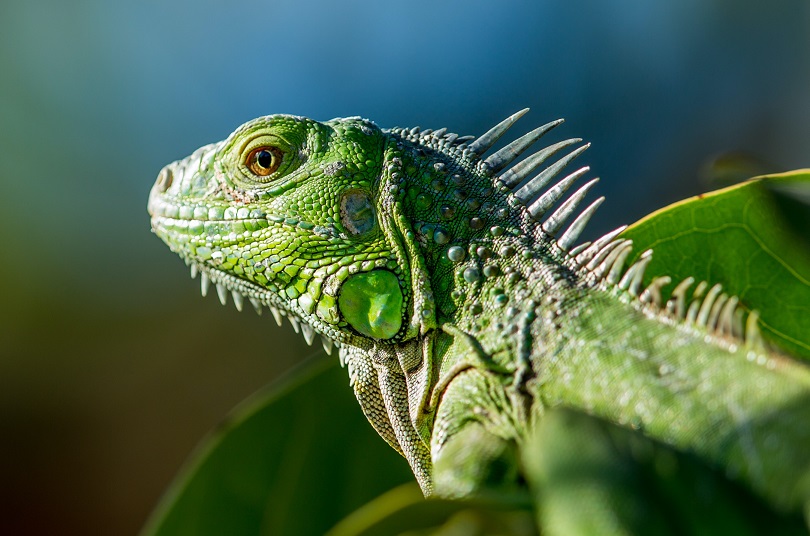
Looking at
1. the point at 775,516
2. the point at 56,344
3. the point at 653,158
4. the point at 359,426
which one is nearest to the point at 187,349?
the point at 56,344

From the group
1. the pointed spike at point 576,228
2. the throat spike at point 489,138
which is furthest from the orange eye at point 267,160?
the pointed spike at point 576,228

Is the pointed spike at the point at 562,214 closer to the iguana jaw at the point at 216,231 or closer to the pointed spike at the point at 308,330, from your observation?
the iguana jaw at the point at 216,231

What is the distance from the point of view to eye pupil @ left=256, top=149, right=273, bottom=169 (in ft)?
7.40

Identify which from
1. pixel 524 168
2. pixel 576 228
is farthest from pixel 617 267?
pixel 524 168

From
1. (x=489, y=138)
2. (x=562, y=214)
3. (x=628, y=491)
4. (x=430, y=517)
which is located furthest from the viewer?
(x=489, y=138)

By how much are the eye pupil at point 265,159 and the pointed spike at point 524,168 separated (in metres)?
0.63

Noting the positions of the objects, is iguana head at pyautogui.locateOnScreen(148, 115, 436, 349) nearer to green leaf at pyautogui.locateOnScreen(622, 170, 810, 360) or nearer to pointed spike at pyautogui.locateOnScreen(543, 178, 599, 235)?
pointed spike at pyautogui.locateOnScreen(543, 178, 599, 235)

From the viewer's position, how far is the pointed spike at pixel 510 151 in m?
2.22

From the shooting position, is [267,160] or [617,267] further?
[267,160]

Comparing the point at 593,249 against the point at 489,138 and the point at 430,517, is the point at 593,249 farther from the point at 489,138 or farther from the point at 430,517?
the point at 430,517

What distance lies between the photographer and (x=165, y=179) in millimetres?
2473

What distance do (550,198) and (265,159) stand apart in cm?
79

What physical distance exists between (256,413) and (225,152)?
29.0 inches

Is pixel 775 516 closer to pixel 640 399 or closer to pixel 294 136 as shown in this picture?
pixel 640 399
